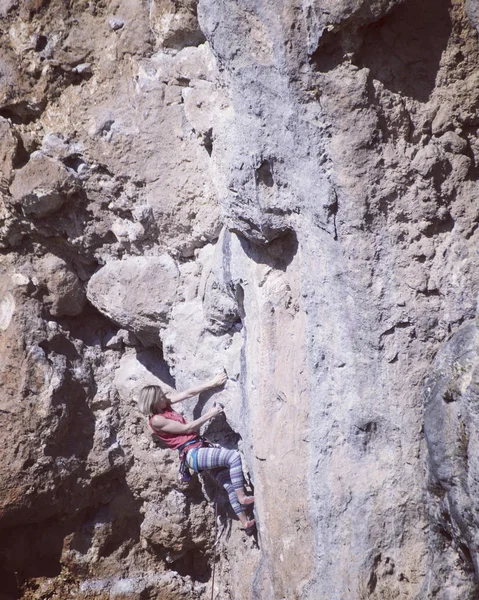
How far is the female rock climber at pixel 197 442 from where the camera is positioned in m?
2.88

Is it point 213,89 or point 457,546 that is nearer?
point 457,546

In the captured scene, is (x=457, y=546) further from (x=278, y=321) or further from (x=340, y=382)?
(x=278, y=321)

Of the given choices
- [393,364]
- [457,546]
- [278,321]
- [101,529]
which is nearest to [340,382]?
[393,364]

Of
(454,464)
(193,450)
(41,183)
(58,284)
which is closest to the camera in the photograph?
(454,464)

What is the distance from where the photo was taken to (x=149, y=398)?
300 cm

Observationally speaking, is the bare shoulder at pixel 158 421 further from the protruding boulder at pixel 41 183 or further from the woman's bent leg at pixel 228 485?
the protruding boulder at pixel 41 183

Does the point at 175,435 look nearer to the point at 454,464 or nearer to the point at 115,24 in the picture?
the point at 454,464

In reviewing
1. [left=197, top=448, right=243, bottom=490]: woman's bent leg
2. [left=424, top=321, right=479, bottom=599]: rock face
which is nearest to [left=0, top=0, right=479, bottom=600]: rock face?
[left=424, top=321, right=479, bottom=599]: rock face

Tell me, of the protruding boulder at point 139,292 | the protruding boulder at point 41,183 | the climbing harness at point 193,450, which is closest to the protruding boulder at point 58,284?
the protruding boulder at point 139,292

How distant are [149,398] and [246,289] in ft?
2.80

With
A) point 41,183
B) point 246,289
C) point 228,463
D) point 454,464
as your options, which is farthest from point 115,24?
point 454,464

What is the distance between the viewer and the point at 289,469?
2.26 m

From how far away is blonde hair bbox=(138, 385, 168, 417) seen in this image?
300cm

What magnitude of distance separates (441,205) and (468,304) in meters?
0.32
